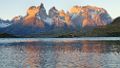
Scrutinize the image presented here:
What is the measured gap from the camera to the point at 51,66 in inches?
2475

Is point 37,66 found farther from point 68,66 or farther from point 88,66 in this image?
point 88,66

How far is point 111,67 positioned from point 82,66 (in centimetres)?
619

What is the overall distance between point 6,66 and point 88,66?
59.7ft

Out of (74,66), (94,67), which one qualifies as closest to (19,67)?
(74,66)

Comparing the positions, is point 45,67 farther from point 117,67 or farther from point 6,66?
point 117,67

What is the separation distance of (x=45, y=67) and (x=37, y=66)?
3.19 metres

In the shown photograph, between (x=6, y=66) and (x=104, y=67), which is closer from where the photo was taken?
(x=104, y=67)

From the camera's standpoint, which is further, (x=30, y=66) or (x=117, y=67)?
(x=30, y=66)

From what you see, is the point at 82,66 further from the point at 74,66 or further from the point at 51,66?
the point at 51,66

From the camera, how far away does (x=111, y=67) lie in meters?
58.9

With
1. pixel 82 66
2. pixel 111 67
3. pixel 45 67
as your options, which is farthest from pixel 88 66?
pixel 45 67

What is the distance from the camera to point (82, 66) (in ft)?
201

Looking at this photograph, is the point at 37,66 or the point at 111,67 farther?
the point at 37,66

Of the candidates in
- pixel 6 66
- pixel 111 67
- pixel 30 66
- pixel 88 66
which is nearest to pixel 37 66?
pixel 30 66
